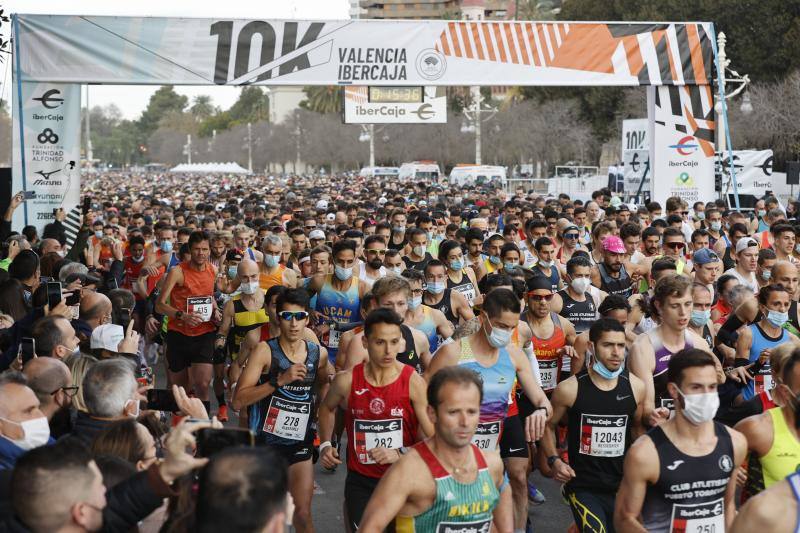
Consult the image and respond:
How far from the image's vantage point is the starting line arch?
14820 mm

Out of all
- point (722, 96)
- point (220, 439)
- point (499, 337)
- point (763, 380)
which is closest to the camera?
point (220, 439)

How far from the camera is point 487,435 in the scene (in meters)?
6.19

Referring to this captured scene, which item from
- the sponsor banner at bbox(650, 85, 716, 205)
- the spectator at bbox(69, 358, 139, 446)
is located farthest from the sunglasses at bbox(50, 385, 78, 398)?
the sponsor banner at bbox(650, 85, 716, 205)

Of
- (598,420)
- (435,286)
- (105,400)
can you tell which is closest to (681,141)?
(435,286)

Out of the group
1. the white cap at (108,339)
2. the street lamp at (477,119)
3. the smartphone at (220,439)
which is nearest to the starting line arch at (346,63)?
the white cap at (108,339)

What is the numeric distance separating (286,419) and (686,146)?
1189 cm

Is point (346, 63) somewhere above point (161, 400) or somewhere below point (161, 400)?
above

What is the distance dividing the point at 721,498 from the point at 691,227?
37.1 feet

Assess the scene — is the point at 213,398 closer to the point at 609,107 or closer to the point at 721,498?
the point at 721,498

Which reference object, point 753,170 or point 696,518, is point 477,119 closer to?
point 753,170

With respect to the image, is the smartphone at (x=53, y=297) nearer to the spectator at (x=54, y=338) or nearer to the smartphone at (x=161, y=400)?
the spectator at (x=54, y=338)

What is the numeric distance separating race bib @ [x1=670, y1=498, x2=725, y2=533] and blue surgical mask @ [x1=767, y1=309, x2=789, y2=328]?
2.55 m

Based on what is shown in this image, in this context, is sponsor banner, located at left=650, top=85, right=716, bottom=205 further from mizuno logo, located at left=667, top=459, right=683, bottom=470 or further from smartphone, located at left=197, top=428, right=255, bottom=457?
smartphone, located at left=197, top=428, right=255, bottom=457

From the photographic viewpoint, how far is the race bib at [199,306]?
33.3 ft
